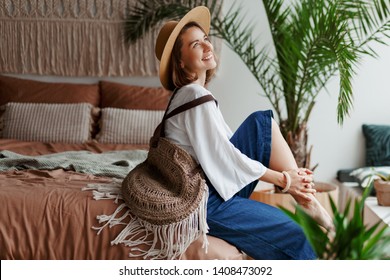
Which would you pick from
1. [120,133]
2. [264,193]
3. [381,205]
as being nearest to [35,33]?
[120,133]

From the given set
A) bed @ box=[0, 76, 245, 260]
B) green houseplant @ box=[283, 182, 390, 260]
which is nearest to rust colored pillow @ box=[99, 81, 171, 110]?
bed @ box=[0, 76, 245, 260]

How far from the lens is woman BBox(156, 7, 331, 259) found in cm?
219

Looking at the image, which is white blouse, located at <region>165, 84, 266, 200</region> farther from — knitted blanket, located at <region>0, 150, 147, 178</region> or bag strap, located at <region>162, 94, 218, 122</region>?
knitted blanket, located at <region>0, 150, 147, 178</region>

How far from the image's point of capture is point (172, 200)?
2156 mm

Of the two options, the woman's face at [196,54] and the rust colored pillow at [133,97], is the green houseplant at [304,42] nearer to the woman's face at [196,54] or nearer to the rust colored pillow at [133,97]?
the rust colored pillow at [133,97]

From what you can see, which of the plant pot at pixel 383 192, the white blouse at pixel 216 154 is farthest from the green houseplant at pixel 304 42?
the white blouse at pixel 216 154

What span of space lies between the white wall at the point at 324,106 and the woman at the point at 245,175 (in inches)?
84.9

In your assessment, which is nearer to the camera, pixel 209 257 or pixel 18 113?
pixel 209 257

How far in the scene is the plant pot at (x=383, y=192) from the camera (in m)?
3.36

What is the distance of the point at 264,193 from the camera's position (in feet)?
11.9

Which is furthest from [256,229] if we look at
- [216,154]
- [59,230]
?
[59,230]
